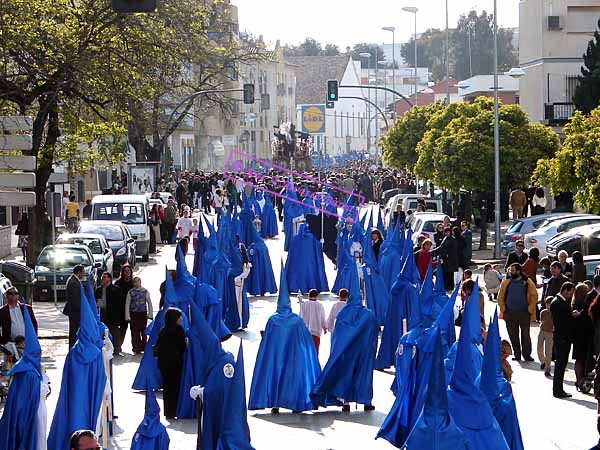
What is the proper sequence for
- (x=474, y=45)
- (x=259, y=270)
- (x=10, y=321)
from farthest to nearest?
(x=474, y=45) < (x=259, y=270) < (x=10, y=321)

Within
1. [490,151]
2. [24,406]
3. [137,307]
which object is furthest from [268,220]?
[24,406]

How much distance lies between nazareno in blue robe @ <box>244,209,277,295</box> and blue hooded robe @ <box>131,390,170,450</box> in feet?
60.2

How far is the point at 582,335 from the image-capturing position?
17.9 m

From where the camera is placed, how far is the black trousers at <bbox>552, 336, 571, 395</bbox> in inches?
697

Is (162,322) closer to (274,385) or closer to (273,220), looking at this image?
(274,385)

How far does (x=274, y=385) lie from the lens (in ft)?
56.7

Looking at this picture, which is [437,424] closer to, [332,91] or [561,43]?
[332,91]

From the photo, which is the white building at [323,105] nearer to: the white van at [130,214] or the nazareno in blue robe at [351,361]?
the white van at [130,214]

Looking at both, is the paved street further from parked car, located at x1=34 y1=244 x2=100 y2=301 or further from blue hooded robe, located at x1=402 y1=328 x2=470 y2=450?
parked car, located at x1=34 y1=244 x2=100 y2=301

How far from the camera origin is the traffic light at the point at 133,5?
1450 cm

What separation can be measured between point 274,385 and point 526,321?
4.98m

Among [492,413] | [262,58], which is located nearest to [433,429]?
[492,413]

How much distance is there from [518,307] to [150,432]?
9.83 metres

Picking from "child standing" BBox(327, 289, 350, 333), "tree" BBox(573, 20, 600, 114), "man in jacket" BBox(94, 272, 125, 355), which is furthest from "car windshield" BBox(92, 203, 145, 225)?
"child standing" BBox(327, 289, 350, 333)
